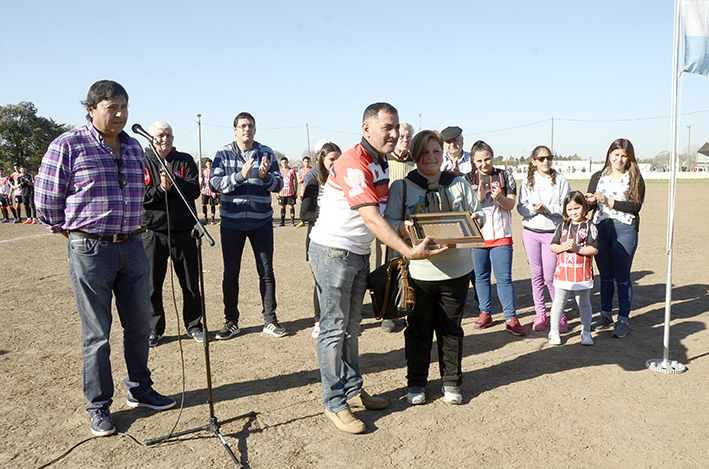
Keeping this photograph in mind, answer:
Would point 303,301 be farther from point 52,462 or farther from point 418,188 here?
point 52,462

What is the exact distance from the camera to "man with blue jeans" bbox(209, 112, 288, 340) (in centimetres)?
532

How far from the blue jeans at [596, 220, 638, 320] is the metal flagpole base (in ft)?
3.17

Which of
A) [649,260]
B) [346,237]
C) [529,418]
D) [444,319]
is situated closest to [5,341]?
[346,237]

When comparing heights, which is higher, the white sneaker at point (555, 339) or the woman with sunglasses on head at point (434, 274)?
the woman with sunglasses on head at point (434, 274)

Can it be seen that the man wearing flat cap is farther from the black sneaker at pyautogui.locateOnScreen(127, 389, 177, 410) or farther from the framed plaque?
the black sneaker at pyautogui.locateOnScreen(127, 389, 177, 410)

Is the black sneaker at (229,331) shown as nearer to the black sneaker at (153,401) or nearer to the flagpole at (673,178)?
the black sneaker at (153,401)

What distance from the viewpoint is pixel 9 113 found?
39.8 m

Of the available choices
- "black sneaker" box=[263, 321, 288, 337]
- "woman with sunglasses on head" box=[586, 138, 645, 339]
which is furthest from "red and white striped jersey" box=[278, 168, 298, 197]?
"woman with sunglasses on head" box=[586, 138, 645, 339]

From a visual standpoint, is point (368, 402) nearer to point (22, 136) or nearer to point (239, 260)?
point (239, 260)

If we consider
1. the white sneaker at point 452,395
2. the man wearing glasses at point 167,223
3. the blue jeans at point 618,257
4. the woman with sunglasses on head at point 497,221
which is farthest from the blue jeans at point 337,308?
the blue jeans at point 618,257

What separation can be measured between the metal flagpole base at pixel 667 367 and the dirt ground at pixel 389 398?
6 cm

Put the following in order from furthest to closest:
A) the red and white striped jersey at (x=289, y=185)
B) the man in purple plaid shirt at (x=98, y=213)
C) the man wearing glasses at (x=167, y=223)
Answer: the red and white striped jersey at (x=289, y=185)
the man wearing glasses at (x=167, y=223)
the man in purple plaid shirt at (x=98, y=213)

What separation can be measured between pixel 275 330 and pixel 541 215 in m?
3.16

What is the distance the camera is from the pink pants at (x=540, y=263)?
561 centimetres
